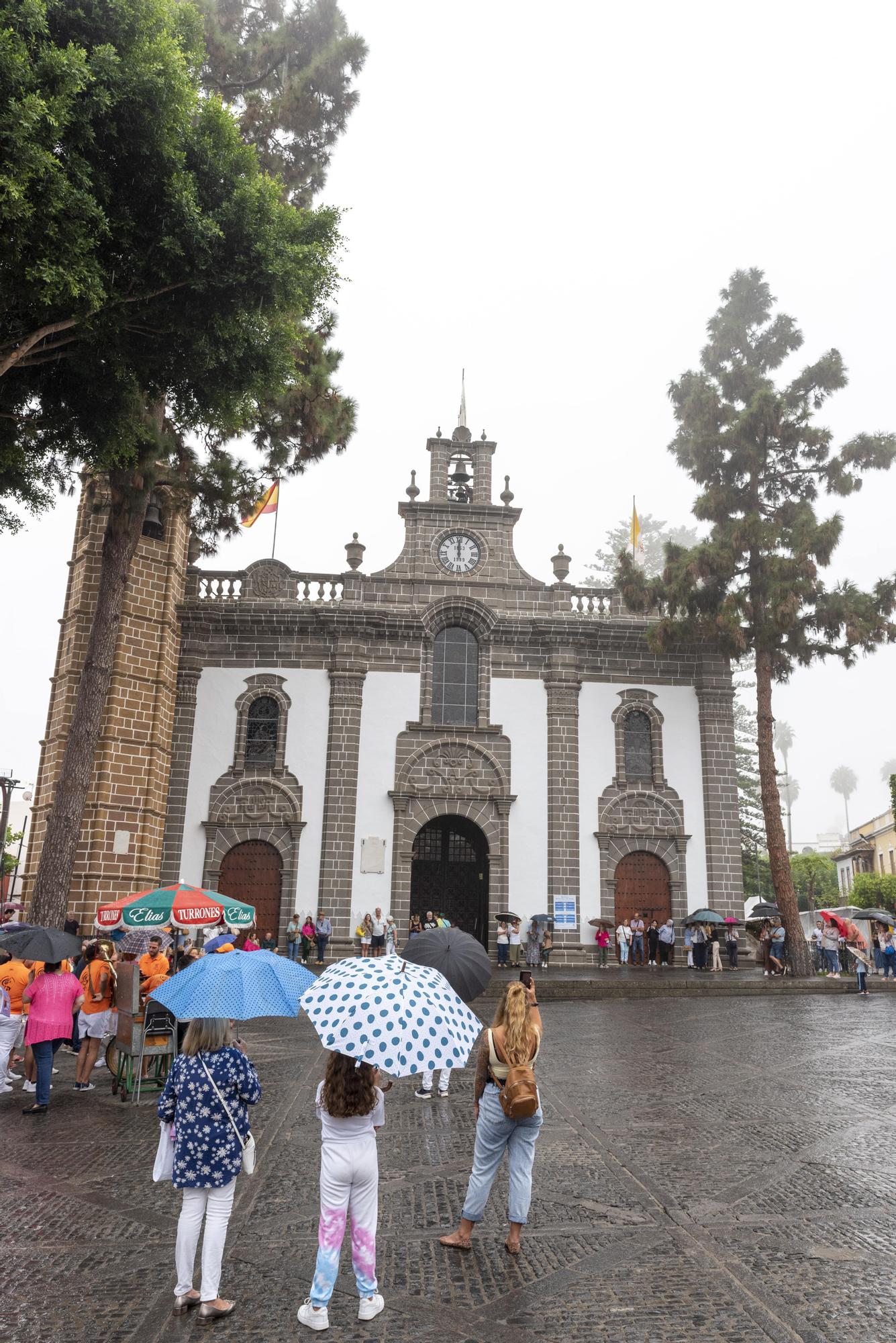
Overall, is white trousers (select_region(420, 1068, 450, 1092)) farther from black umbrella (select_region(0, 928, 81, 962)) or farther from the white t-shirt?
the white t-shirt

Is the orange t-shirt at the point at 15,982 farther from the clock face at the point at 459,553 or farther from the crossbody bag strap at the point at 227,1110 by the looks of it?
the clock face at the point at 459,553

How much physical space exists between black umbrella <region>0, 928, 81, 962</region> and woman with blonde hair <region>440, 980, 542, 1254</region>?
5484mm

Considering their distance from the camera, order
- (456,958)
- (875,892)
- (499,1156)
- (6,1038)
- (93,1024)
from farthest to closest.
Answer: (875,892), (93,1024), (6,1038), (456,958), (499,1156)

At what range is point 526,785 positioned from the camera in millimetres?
24609

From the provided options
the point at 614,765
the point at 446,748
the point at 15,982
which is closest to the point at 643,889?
the point at 614,765

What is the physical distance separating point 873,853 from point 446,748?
4807 centimetres

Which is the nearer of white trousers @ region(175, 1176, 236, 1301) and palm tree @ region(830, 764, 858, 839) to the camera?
white trousers @ region(175, 1176, 236, 1301)

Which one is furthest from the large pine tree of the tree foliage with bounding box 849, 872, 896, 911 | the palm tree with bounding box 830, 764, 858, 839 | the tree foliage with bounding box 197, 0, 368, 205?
the palm tree with bounding box 830, 764, 858, 839

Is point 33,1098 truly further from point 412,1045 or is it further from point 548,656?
point 548,656

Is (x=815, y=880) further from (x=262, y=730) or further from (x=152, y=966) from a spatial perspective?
(x=152, y=966)

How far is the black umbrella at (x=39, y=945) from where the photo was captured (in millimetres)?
8969

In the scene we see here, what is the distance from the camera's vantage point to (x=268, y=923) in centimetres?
2344

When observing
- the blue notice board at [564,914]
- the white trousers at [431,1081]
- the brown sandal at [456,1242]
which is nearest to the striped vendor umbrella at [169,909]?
the white trousers at [431,1081]

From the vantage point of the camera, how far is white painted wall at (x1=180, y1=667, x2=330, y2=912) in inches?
933
